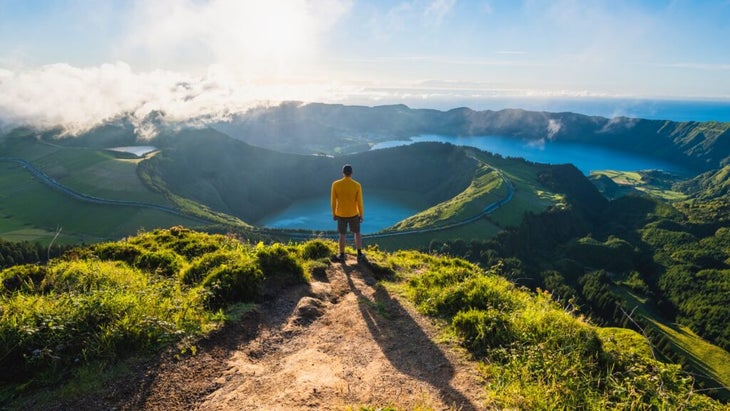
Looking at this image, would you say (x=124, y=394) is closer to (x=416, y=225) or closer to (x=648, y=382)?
(x=648, y=382)

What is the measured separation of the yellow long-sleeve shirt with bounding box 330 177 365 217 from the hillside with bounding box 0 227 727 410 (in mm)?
4376

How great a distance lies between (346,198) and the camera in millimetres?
15828

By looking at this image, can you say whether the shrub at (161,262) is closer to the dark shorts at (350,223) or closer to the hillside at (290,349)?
the hillside at (290,349)

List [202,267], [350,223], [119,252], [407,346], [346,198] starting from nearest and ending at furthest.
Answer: [407,346], [202,267], [119,252], [346,198], [350,223]

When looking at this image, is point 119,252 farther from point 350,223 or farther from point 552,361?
point 552,361

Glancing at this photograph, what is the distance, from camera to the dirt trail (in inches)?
275

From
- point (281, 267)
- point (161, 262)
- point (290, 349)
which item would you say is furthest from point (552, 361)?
point (161, 262)

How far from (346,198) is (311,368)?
28.1ft

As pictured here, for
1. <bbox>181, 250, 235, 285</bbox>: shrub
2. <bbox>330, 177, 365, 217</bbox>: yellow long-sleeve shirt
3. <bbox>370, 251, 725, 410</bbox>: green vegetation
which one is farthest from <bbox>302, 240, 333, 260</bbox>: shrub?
<bbox>370, 251, 725, 410</bbox>: green vegetation

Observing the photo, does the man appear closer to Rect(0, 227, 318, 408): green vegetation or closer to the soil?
Rect(0, 227, 318, 408): green vegetation

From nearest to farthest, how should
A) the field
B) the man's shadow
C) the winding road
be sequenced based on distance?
1. the man's shadow
2. the field
3. the winding road

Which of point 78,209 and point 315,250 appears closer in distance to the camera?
point 315,250

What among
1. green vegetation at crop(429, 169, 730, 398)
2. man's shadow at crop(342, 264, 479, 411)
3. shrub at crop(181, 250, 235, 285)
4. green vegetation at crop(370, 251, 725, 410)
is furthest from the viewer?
green vegetation at crop(429, 169, 730, 398)

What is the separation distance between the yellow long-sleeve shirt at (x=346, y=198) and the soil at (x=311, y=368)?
4.78m
